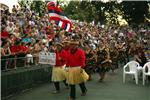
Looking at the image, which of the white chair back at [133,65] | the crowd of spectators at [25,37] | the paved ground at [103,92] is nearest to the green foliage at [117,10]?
the crowd of spectators at [25,37]

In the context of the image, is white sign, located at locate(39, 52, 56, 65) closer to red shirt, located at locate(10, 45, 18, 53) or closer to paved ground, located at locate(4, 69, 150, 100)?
red shirt, located at locate(10, 45, 18, 53)

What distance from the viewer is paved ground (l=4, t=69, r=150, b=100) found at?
14891mm

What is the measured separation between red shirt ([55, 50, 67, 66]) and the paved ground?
1066 millimetres

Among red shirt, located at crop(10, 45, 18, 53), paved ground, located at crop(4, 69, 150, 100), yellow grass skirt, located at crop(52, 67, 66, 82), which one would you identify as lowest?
paved ground, located at crop(4, 69, 150, 100)

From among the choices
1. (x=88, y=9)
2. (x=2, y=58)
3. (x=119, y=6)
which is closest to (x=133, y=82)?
(x=2, y=58)

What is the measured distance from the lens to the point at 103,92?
52.9ft

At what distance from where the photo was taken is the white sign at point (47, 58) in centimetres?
1636

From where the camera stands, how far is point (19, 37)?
1809 cm

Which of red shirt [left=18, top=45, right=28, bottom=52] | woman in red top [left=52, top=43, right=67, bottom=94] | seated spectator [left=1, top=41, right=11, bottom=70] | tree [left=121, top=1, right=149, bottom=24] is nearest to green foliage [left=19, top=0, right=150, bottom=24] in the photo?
tree [left=121, top=1, right=149, bottom=24]

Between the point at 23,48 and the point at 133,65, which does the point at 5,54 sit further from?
the point at 133,65

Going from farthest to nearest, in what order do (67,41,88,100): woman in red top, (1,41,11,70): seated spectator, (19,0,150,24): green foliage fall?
1. (19,0,150,24): green foliage
2. (1,41,11,70): seated spectator
3. (67,41,88,100): woman in red top

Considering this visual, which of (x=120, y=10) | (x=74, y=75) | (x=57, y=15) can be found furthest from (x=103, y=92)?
(x=120, y=10)

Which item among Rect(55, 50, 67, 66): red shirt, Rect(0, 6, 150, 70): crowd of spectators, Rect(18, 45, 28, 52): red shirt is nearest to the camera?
Rect(55, 50, 67, 66): red shirt

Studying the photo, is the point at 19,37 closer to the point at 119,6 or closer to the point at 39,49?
the point at 39,49
